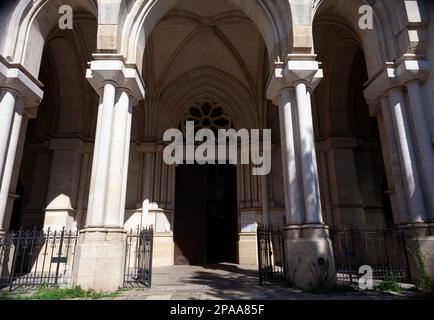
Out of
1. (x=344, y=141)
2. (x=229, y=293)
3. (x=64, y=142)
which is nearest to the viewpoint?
(x=229, y=293)

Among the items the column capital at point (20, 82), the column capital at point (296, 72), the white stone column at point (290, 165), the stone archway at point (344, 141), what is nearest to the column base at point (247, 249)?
the stone archway at point (344, 141)

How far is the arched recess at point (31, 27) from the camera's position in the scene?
727cm

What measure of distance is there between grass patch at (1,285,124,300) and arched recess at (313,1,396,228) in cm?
831

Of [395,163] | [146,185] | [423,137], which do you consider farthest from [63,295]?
[423,137]

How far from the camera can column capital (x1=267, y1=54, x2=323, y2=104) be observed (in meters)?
6.86

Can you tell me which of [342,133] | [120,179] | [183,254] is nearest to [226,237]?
[183,254]

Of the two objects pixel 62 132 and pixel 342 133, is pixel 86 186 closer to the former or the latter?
pixel 62 132

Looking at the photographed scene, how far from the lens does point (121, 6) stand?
7113 millimetres

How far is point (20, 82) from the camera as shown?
7137mm

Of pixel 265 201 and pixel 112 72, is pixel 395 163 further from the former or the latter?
pixel 112 72

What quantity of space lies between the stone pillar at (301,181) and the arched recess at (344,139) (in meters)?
4.63

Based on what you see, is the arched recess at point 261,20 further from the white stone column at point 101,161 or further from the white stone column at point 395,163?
the white stone column at point 395,163

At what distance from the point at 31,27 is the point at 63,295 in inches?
267
